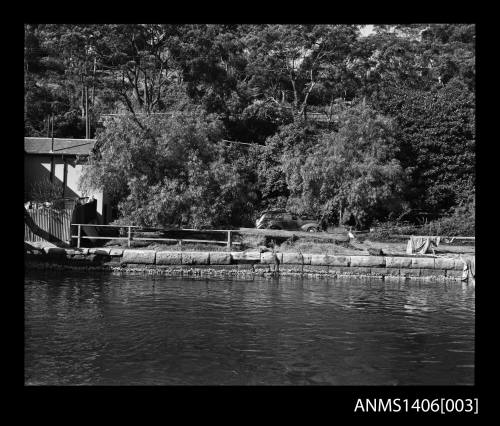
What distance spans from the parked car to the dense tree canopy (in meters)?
0.60

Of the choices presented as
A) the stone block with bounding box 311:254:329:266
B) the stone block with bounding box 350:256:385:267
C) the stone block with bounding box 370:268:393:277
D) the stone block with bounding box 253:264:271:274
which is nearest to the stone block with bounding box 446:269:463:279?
the stone block with bounding box 370:268:393:277

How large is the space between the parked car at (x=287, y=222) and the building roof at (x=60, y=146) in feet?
29.9

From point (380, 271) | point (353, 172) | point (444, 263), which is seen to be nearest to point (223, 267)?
point (380, 271)

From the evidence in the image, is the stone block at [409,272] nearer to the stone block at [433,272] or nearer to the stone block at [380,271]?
the stone block at [433,272]

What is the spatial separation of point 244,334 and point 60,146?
19.9 metres

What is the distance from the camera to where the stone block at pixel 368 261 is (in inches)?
828

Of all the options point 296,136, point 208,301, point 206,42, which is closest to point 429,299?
point 208,301

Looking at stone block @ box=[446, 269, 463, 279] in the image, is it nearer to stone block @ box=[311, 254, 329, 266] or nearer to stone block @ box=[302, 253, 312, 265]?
Result: stone block @ box=[311, 254, 329, 266]

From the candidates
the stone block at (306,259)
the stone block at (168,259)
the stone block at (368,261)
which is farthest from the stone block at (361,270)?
the stone block at (168,259)

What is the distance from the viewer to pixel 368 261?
2108cm

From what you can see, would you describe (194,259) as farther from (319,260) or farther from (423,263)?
(423,263)

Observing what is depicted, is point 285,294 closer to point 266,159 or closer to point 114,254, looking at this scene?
point 114,254

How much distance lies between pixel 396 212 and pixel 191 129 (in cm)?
1093

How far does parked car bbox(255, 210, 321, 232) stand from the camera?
89.4ft
